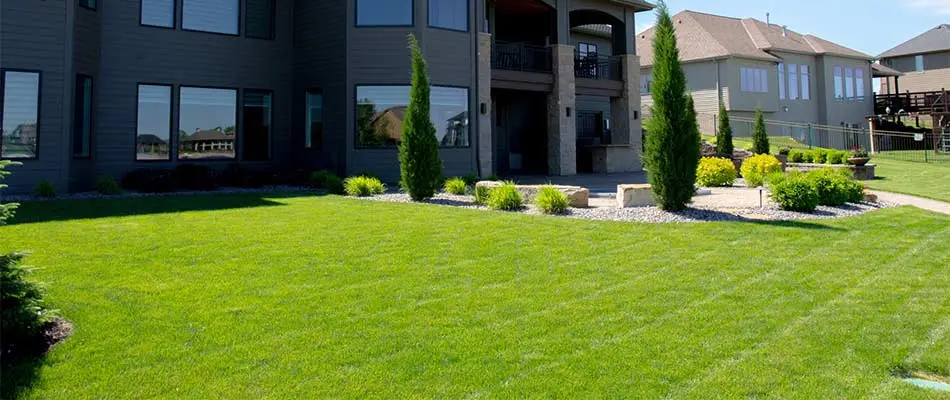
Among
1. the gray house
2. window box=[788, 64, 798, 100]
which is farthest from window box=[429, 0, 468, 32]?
window box=[788, 64, 798, 100]

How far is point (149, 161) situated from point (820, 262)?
14478 mm

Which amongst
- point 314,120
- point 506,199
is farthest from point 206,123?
point 506,199

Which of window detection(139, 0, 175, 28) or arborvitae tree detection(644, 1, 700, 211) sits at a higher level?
window detection(139, 0, 175, 28)

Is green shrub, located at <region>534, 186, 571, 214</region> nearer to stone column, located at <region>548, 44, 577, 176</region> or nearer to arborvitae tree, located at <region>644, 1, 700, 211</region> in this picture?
Result: arborvitae tree, located at <region>644, 1, 700, 211</region>

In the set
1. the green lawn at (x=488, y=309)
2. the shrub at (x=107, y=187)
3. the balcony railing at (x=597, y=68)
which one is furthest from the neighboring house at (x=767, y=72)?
the green lawn at (x=488, y=309)

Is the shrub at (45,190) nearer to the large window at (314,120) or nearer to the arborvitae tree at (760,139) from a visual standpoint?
the large window at (314,120)

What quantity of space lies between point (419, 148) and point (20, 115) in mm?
8195

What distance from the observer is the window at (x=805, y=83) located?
37.0m

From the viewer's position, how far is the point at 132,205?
1120 cm

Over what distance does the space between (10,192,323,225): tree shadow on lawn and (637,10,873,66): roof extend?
27.3 metres

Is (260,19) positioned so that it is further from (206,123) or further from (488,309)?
(488,309)

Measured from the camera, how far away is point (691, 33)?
35750mm

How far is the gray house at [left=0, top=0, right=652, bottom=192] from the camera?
13211mm

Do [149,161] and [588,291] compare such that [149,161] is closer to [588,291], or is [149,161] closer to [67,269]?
[67,269]
